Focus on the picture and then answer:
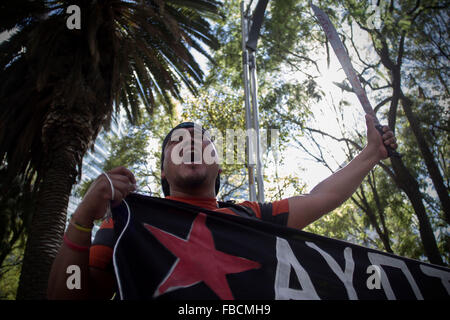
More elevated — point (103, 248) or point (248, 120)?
point (248, 120)

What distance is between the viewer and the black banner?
5.12ft

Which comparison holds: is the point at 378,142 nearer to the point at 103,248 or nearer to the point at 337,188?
the point at 337,188

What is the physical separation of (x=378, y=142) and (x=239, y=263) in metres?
1.37

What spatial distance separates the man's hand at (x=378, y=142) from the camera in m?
2.27

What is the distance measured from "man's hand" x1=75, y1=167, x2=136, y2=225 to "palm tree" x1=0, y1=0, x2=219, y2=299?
4063 mm

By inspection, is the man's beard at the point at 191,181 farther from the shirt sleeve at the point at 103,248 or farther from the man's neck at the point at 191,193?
the shirt sleeve at the point at 103,248

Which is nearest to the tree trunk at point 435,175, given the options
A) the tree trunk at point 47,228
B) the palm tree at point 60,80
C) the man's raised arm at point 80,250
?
the palm tree at point 60,80

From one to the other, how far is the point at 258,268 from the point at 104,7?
700 cm

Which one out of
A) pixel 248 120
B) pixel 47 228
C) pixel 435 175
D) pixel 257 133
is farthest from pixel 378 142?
pixel 435 175

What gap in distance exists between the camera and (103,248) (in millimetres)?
1657

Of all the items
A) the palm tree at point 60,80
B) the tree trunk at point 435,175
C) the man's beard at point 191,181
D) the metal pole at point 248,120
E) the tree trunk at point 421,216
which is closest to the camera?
the man's beard at point 191,181

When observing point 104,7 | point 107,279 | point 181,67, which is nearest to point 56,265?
point 107,279

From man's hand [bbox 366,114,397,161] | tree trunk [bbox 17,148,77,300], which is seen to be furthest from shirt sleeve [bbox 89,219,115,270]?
tree trunk [bbox 17,148,77,300]
